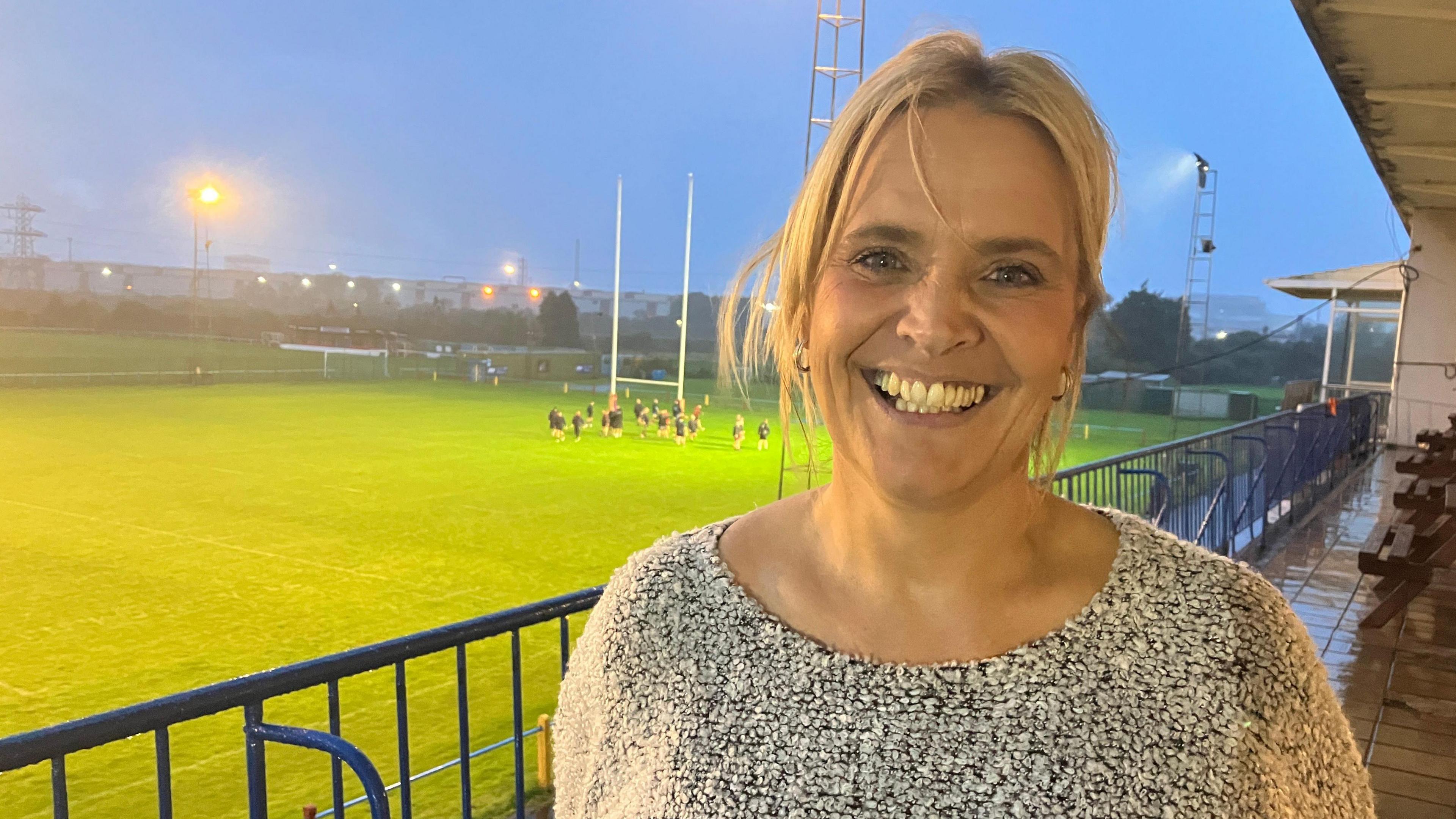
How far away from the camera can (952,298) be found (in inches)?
27.2

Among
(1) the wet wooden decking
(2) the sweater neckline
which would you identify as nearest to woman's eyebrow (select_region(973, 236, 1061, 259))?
Answer: (2) the sweater neckline

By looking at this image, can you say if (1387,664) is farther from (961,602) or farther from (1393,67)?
(961,602)

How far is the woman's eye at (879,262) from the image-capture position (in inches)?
27.9

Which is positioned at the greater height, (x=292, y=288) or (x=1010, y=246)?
(x=292, y=288)

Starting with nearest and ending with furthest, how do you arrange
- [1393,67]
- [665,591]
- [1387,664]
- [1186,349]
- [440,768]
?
[665,591] < [440,768] < [1387,664] < [1393,67] < [1186,349]

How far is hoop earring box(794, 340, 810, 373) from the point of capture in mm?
821

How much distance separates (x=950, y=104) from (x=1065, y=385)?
239 mm

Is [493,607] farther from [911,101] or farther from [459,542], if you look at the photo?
[911,101]

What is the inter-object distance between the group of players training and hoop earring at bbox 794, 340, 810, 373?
2244cm

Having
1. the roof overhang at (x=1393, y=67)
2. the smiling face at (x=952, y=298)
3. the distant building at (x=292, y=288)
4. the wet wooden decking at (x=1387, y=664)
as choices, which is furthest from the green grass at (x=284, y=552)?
the roof overhang at (x=1393, y=67)

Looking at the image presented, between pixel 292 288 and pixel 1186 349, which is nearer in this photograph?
pixel 1186 349

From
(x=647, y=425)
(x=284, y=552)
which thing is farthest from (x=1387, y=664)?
(x=647, y=425)

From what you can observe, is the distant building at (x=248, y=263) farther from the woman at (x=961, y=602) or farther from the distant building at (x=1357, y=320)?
the woman at (x=961, y=602)

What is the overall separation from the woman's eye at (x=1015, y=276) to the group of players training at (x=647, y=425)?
2258cm
